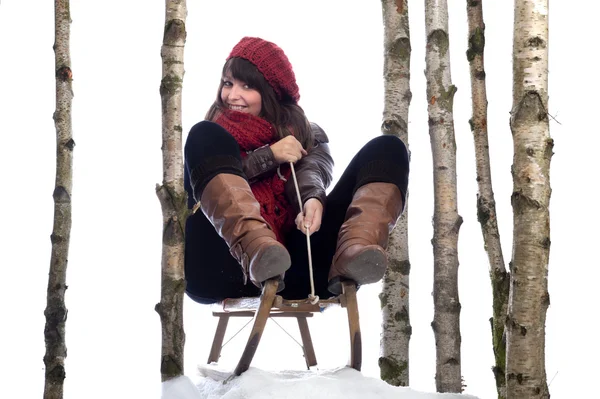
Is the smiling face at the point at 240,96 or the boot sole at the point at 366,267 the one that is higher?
the smiling face at the point at 240,96

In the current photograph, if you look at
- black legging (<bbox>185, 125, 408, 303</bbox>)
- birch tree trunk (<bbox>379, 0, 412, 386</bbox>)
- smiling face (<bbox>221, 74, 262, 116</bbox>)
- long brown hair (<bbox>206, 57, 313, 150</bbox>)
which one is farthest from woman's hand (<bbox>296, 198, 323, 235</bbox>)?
birch tree trunk (<bbox>379, 0, 412, 386</bbox>)

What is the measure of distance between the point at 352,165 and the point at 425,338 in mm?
2417

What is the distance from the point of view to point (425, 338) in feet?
16.6

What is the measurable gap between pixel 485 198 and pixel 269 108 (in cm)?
99

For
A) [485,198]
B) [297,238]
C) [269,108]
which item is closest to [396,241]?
[485,198]

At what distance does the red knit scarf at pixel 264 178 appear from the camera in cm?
297

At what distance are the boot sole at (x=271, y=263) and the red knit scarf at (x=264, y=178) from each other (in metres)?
0.43

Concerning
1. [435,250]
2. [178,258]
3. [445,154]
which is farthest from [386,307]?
[178,258]

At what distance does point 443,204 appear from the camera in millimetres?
3447

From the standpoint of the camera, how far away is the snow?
2.41 metres

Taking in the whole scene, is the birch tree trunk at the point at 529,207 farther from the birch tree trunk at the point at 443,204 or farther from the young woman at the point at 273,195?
the birch tree trunk at the point at 443,204

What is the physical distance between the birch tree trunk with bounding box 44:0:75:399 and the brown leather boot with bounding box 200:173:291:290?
3.08ft

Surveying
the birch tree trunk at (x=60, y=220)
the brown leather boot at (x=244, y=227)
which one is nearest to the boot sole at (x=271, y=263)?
the brown leather boot at (x=244, y=227)

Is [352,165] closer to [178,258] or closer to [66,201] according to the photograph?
[178,258]
